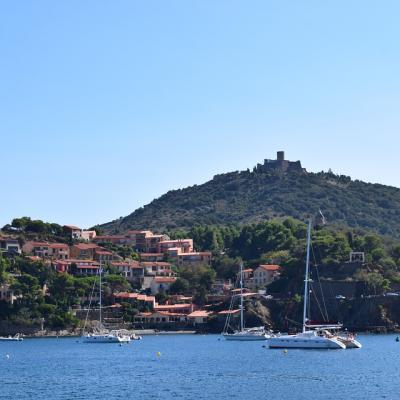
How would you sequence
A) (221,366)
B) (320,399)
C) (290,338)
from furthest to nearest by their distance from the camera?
(290,338)
(221,366)
(320,399)

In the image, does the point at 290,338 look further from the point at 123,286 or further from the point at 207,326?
the point at 123,286

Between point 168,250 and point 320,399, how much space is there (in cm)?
10144

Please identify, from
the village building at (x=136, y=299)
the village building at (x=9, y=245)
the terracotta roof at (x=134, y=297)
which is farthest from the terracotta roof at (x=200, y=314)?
the village building at (x=9, y=245)

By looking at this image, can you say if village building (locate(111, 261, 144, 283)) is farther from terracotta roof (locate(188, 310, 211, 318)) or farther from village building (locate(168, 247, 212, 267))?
terracotta roof (locate(188, 310, 211, 318))

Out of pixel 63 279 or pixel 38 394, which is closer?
pixel 38 394

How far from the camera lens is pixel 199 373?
58.5 m

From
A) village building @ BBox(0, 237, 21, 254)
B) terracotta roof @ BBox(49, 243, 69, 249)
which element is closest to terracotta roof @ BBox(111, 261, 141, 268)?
terracotta roof @ BBox(49, 243, 69, 249)

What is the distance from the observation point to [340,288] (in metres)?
111

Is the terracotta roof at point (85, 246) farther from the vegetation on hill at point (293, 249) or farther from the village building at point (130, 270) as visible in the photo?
the vegetation on hill at point (293, 249)

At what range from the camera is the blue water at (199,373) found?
48.2 m

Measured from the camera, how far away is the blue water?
48.2m

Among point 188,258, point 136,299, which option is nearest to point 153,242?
point 188,258

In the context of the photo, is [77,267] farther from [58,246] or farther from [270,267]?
[270,267]

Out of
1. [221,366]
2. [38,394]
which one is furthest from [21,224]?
[38,394]
